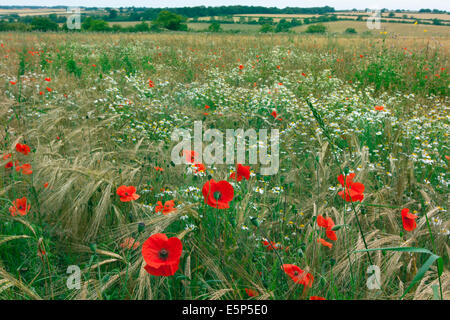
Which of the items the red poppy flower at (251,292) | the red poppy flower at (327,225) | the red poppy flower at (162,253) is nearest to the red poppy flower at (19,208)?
the red poppy flower at (162,253)

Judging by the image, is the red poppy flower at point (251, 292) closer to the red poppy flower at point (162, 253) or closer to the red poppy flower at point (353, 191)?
the red poppy flower at point (162, 253)

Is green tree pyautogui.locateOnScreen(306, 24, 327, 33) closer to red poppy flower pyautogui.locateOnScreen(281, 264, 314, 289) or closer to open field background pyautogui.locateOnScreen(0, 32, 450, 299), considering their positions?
open field background pyautogui.locateOnScreen(0, 32, 450, 299)

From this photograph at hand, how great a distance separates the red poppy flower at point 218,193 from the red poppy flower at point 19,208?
0.98 m

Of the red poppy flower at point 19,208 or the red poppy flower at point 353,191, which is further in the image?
the red poppy flower at point 19,208

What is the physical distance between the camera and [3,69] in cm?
624

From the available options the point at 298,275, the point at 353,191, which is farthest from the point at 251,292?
the point at 353,191

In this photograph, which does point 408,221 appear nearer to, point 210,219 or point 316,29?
point 210,219

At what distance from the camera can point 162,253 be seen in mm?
1198

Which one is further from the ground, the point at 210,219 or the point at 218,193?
the point at 218,193

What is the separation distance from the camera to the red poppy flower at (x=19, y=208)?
1.69 metres

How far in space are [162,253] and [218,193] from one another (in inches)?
12.9

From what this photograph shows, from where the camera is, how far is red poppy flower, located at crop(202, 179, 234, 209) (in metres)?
1.37

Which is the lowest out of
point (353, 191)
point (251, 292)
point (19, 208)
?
point (251, 292)

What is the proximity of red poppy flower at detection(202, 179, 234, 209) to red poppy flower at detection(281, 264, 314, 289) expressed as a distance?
1.13 feet
